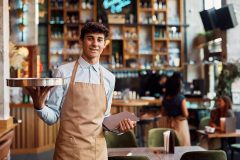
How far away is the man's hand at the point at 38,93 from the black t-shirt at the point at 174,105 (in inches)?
173

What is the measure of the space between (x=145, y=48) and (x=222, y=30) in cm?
434

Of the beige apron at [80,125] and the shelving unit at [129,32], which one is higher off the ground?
the shelving unit at [129,32]

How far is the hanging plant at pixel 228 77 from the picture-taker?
8.24 metres

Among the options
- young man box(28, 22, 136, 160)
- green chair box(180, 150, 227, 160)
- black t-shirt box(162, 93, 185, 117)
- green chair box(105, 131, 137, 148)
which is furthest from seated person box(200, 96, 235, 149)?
young man box(28, 22, 136, 160)

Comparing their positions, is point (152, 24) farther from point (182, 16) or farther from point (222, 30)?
point (222, 30)

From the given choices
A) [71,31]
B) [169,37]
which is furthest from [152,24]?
[71,31]

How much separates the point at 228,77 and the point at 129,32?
505 cm

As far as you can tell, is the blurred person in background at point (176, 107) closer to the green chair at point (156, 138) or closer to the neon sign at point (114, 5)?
the green chair at point (156, 138)

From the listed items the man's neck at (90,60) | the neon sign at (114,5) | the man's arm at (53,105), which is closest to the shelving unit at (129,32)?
the neon sign at (114,5)

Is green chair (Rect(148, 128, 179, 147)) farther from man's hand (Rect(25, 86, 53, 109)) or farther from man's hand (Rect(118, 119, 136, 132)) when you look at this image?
man's hand (Rect(25, 86, 53, 109))

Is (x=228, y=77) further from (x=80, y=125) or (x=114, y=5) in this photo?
(x=80, y=125)

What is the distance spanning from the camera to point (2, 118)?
19.1 ft

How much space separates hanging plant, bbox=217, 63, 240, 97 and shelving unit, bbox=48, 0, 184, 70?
4447mm

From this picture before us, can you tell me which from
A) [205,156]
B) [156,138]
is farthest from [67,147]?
[156,138]
